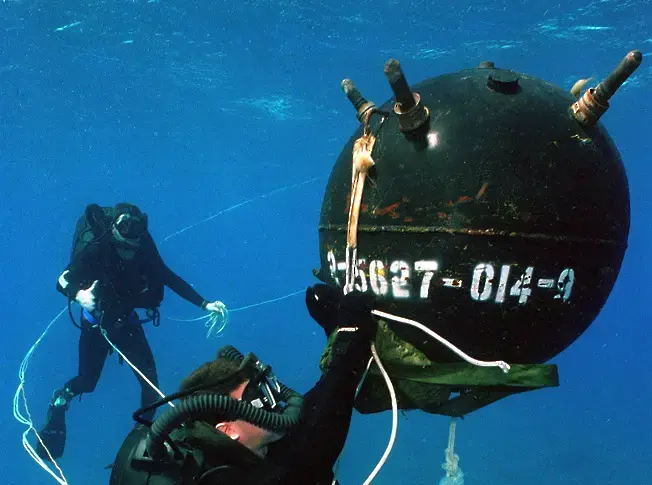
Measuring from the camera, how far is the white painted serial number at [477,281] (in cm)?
257

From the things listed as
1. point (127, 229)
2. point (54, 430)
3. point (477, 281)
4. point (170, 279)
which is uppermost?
point (477, 281)

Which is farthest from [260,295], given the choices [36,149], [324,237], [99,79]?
[324,237]

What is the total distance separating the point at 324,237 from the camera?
3209 mm

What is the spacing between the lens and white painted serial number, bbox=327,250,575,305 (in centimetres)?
257

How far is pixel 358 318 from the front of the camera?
2.78m

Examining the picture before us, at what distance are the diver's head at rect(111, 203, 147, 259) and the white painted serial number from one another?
688cm

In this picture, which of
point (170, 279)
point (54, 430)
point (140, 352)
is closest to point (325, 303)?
point (170, 279)

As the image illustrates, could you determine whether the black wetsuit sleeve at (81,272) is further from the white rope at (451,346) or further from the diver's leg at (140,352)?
the white rope at (451,346)

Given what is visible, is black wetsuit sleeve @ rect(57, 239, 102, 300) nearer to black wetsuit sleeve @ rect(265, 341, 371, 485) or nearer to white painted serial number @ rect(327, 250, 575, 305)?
black wetsuit sleeve @ rect(265, 341, 371, 485)

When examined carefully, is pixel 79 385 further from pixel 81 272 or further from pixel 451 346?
pixel 451 346

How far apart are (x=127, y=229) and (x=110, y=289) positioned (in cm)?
109

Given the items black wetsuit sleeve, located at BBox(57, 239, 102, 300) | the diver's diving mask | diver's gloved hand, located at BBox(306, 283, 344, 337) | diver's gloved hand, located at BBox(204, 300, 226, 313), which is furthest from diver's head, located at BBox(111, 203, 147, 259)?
diver's gloved hand, located at BBox(306, 283, 344, 337)

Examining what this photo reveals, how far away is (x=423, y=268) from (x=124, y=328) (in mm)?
8165

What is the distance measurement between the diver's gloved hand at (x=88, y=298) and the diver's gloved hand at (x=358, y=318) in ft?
22.5
